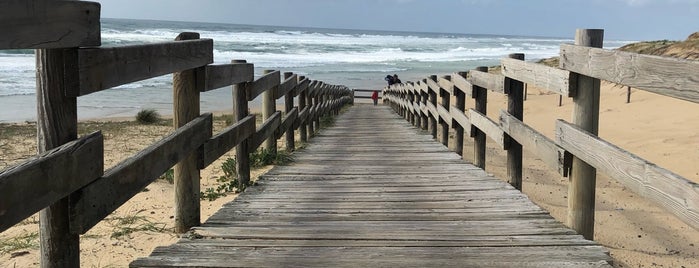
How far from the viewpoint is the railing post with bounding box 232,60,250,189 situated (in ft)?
17.8

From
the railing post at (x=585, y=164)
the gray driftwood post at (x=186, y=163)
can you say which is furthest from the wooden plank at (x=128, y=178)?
the railing post at (x=585, y=164)

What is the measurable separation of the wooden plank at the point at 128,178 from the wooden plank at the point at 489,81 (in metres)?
2.62

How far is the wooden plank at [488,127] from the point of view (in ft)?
17.5

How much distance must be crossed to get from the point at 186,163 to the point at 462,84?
13.5ft

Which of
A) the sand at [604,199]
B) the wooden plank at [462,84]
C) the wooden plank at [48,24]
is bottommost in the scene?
the sand at [604,199]

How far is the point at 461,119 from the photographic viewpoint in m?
7.22

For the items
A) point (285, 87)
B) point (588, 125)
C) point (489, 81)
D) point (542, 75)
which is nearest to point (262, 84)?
point (285, 87)

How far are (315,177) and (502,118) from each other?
1.78 metres

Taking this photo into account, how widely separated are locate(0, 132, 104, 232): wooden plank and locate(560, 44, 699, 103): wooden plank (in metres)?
2.37

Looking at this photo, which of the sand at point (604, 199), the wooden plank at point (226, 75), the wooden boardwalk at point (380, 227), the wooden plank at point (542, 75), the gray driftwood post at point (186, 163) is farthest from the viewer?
the sand at point (604, 199)

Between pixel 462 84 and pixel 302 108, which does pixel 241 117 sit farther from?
pixel 302 108

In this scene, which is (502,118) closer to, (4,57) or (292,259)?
(292,259)

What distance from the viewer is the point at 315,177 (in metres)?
5.97

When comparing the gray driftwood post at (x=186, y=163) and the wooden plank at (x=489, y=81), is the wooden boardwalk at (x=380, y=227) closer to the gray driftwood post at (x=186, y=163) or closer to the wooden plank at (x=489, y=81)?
the gray driftwood post at (x=186, y=163)
